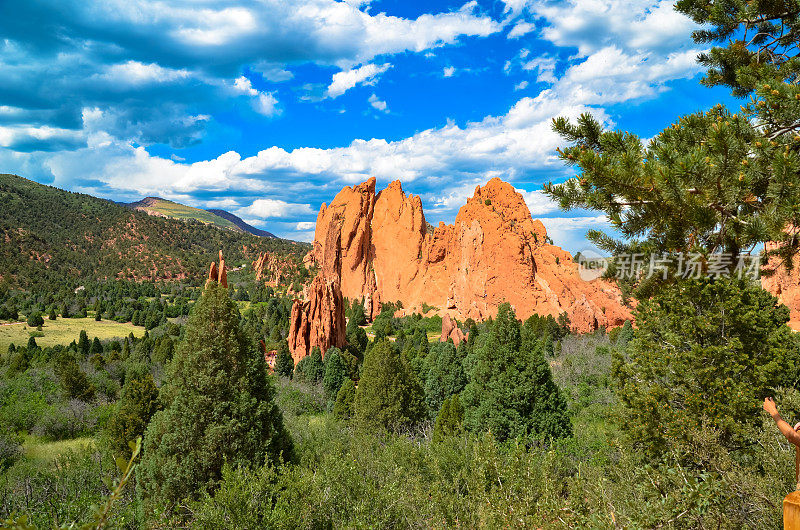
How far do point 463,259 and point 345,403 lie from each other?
50.7 metres

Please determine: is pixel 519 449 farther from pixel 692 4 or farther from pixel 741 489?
pixel 692 4

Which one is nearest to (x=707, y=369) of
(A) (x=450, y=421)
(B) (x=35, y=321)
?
(A) (x=450, y=421)

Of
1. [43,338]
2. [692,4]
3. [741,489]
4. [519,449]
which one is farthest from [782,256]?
[43,338]

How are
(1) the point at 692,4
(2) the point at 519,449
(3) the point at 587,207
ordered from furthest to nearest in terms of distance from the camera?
(2) the point at 519,449, (1) the point at 692,4, (3) the point at 587,207

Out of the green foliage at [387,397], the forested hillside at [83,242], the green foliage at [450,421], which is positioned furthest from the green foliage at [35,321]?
the green foliage at [450,421]

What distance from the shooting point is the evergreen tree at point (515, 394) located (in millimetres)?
16406

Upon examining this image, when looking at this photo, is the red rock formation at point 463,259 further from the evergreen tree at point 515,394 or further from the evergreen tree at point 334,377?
the evergreen tree at point 515,394

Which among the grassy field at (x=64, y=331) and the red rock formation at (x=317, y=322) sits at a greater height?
the red rock formation at (x=317, y=322)

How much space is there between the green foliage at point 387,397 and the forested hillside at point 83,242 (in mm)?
98129

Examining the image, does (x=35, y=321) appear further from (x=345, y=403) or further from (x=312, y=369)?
(x=345, y=403)

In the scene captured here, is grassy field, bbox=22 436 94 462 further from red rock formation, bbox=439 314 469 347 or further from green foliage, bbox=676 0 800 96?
red rock formation, bbox=439 314 469 347

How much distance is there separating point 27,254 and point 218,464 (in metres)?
114

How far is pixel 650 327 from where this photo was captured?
42.9ft

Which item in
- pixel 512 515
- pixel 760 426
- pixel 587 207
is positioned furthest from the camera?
pixel 760 426
